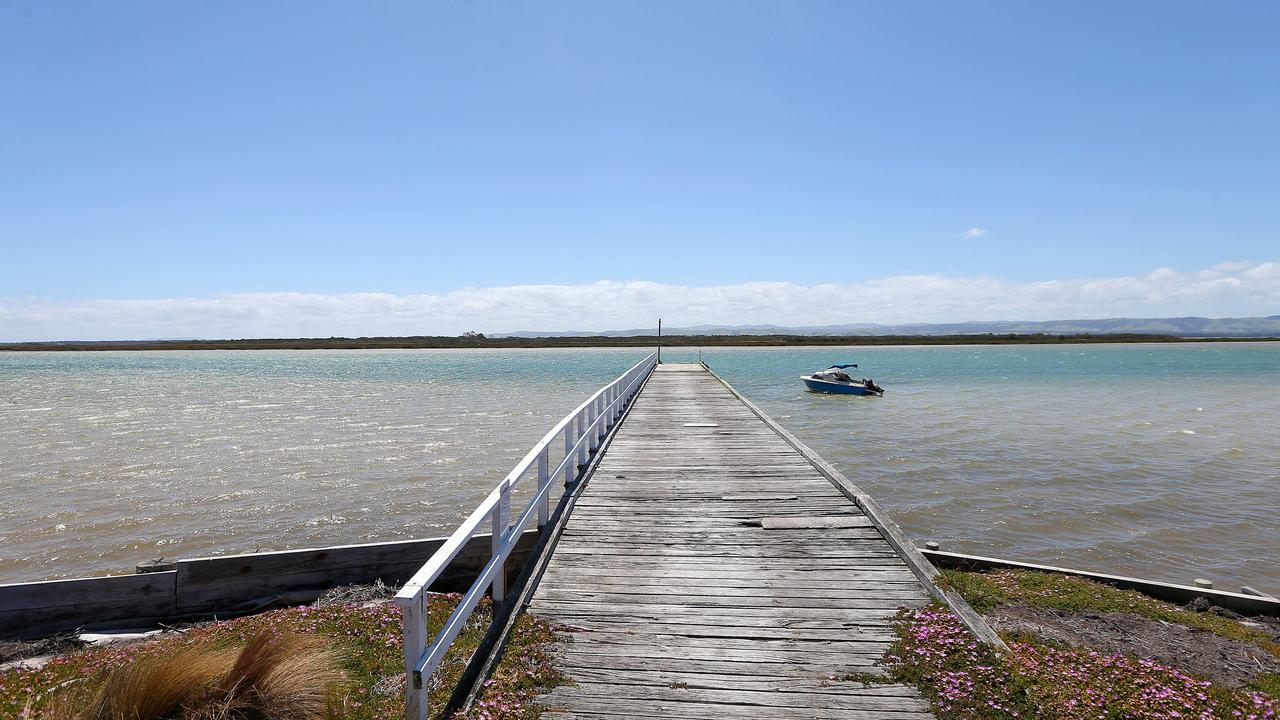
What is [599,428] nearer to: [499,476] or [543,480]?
[499,476]

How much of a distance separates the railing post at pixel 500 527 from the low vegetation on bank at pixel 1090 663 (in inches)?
114

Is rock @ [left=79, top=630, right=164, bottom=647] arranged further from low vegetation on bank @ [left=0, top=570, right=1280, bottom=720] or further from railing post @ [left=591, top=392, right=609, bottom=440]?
railing post @ [left=591, top=392, right=609, bottom=440]

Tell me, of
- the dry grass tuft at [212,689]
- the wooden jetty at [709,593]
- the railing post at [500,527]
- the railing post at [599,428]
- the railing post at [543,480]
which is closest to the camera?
the dry grass tuft at [212,689]

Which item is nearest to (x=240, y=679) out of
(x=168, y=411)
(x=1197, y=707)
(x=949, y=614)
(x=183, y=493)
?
(x=949, y=614)

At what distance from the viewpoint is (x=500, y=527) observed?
4.98m

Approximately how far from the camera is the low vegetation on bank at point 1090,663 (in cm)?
390

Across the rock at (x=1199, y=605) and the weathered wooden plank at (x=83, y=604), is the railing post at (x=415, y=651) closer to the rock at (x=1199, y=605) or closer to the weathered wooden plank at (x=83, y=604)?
the weathered wooden plank at (x=83, y=604)

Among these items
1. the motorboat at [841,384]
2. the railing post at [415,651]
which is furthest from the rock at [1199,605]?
the motorboat at [841,384]

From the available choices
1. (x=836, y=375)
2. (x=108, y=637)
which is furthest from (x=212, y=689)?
(x=836, y=375)

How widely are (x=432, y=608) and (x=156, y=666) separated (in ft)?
9.61

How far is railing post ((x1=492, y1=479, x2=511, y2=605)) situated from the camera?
487 cm

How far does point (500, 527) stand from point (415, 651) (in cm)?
160

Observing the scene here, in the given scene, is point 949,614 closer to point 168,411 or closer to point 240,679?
point 240,679

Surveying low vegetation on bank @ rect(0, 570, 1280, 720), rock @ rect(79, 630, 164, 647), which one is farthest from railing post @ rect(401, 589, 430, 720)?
rock @ rect(79, 630, 164, 647)
